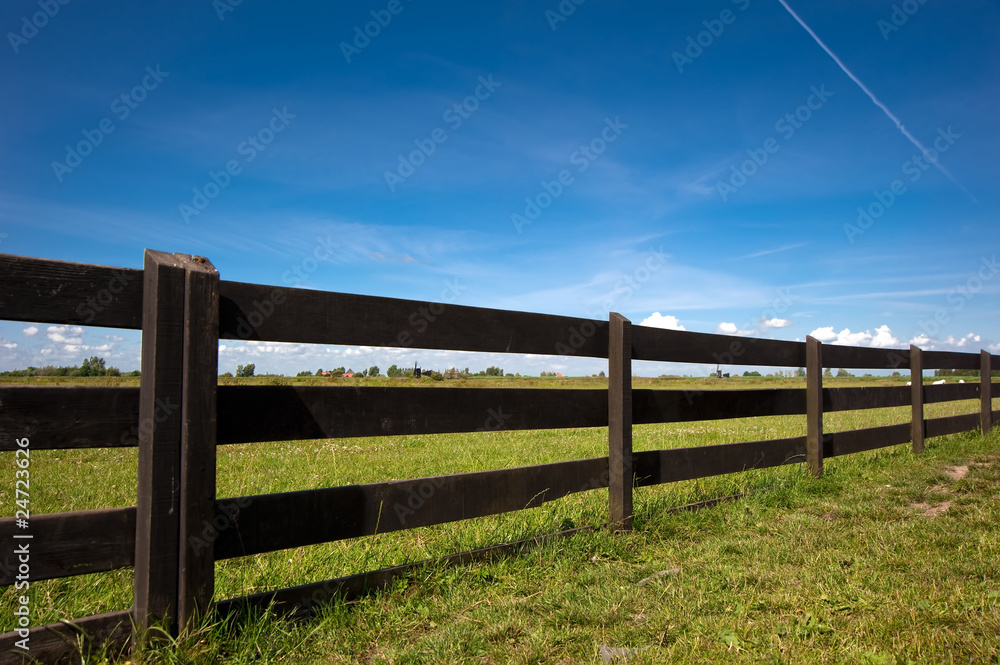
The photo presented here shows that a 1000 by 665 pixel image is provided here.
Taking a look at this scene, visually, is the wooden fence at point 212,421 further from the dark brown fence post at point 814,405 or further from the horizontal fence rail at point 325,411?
the dark brown fence post at point 814,405

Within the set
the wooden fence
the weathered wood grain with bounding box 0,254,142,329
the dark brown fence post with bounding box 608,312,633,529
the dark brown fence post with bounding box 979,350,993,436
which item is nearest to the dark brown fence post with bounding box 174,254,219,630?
the wooden fence

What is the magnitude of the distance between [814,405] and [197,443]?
6.64 m

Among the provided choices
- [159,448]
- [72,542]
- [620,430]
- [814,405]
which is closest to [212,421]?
[159,448]

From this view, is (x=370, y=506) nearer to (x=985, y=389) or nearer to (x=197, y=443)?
(x=197, y=443)

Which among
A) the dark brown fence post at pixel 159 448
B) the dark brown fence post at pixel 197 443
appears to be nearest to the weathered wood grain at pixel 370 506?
the dark brown fence post at pixel 197 443

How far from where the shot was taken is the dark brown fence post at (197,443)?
253 centimetres

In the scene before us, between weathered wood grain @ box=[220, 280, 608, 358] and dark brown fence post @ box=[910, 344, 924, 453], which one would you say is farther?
dark brown fence post @ box=[910, 344, 924, 453]

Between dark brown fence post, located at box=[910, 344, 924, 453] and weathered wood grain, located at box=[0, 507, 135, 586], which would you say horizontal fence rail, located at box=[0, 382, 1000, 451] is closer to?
weathered wood grain, located at box=[0, 507, 135, 586]

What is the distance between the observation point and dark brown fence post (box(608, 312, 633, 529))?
4.44m

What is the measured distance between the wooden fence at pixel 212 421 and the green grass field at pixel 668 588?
0.89ft

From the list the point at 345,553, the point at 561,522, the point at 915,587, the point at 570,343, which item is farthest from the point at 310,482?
the point at 915,587

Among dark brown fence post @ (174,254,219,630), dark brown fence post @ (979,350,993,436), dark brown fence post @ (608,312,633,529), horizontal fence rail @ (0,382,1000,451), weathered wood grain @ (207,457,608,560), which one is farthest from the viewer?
dark brown fence post @ (979,350,993,436)

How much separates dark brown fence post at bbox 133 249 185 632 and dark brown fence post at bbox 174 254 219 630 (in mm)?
32

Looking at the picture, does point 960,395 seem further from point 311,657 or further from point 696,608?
point 311,657
